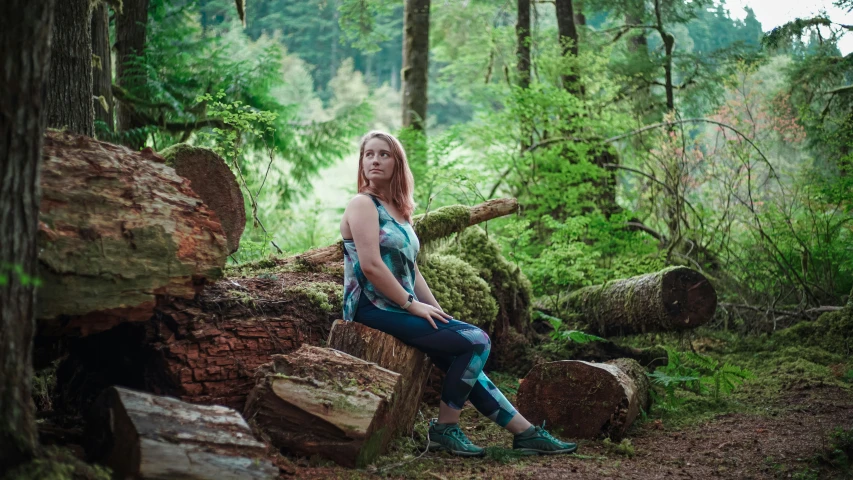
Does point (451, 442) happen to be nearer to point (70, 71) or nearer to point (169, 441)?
point (169, 441)

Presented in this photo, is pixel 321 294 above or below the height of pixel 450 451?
above

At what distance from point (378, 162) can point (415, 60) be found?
308 inches

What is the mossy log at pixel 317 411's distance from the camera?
3.27 metres

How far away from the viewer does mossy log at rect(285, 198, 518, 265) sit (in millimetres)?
5574

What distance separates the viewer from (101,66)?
7.07 m

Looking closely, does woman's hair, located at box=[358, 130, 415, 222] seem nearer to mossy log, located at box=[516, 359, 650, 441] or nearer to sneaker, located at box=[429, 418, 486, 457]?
sneaker, located at box=[429, 418, 486, 457]

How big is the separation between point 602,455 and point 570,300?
358 centimetres

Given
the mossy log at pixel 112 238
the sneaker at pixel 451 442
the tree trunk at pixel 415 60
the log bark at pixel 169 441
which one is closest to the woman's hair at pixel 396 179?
the mossy log at pixel 112 238

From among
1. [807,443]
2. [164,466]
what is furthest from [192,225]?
[807,443]

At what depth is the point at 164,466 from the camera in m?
2.48

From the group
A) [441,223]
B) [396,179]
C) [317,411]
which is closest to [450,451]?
[317,411]

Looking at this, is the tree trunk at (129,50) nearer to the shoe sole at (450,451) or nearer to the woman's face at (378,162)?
the woman's face at (378,162)

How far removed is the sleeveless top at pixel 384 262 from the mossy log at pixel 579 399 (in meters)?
1.37

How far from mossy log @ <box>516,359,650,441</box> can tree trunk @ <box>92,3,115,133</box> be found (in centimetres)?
548
